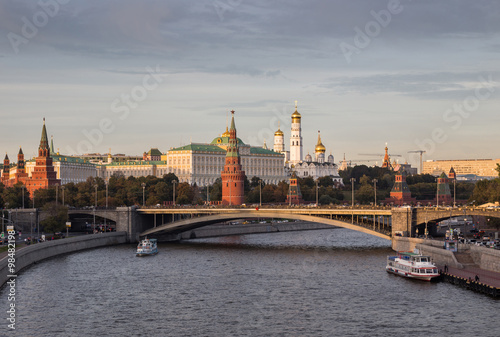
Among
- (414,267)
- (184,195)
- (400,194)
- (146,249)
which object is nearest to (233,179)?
(184,195)

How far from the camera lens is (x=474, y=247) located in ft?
242

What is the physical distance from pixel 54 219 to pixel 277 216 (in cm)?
2958

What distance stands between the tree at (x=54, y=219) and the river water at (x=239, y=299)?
17722mm

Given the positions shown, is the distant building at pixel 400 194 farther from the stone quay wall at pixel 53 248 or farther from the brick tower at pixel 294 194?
the stone quay wall at pixel 53 248

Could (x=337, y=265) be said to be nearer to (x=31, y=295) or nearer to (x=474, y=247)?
(x=474, y=247)

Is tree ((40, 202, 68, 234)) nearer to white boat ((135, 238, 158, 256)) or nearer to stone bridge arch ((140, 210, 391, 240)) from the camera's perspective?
stone bridge arch ((140, 210, 391, 240))

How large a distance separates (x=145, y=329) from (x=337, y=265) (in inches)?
1284

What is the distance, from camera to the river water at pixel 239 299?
172ft

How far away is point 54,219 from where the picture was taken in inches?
4323

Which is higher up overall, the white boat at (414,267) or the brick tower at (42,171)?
the brick tower at (42,171)

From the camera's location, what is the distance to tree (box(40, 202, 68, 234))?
108 meters

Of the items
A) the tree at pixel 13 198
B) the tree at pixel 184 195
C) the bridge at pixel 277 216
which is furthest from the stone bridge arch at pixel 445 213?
the tree at pixel 13 198

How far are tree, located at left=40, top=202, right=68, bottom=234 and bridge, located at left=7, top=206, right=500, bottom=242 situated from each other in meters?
2.72

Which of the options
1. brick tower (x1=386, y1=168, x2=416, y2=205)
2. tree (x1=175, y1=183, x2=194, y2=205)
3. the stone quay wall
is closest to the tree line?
tree (x1=175, y1=183, x2=194, y2=205)
